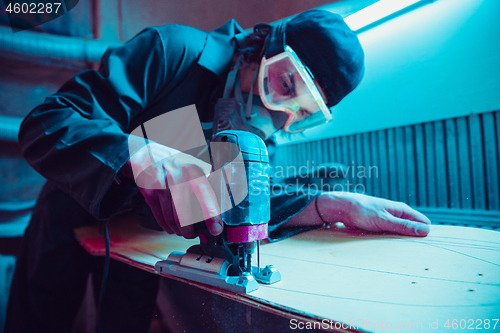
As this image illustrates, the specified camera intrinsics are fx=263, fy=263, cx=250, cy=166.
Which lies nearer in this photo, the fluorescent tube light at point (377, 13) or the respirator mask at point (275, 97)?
the fluorescent tube light at point (377, 13)

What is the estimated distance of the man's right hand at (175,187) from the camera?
0.51m

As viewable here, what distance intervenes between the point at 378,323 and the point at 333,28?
2.58ft

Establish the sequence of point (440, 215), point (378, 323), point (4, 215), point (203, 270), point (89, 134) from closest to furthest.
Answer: point (378, 323) → point (203, 270) → point (89, 134) → point (440, 215) → point (4, 215)

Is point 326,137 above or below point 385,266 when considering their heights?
above

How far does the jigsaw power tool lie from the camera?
19.2 inches

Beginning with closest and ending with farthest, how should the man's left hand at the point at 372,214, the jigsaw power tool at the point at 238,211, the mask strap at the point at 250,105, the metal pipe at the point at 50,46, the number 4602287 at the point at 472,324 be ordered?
the number 4602287 at the point at 472,324, the jigsaw power tool at the point at 238,211, the man's left hand at the point at 372,214, the mask strap at the point at 250,105, the metal pipe at the point at 50,46

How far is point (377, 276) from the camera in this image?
1.64 feet

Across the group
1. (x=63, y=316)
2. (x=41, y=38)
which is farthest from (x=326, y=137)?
(x=41, y=38)

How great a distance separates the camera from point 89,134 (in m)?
0.65

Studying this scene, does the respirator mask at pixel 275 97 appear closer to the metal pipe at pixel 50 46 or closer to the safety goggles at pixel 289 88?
the safety goggles at pixel 289 88

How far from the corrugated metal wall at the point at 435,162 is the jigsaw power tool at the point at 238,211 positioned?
0.55m

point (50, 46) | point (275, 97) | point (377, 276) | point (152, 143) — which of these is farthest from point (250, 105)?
point (50, 46)

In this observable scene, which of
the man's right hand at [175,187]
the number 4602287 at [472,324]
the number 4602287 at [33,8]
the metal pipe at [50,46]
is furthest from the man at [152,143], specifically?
the number 4602287 at [33,8]

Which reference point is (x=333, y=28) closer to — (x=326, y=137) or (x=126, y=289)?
(x=326, y=137)
